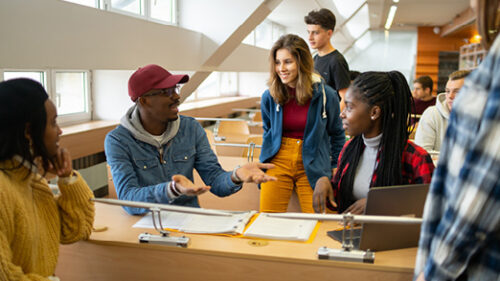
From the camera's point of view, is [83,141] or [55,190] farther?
[83,141]

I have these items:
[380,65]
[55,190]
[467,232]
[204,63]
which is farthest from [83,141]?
[380,65]

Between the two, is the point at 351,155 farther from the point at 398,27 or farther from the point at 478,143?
the point at 398,27

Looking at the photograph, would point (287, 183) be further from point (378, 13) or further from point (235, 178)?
point (378, 13)

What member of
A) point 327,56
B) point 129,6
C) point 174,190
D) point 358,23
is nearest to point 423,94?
point 327,56

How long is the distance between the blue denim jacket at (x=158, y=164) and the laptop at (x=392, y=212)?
0.75 m

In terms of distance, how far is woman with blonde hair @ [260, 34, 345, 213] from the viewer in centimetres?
278

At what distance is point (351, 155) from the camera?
220 centimetres

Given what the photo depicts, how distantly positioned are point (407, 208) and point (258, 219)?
0.62m

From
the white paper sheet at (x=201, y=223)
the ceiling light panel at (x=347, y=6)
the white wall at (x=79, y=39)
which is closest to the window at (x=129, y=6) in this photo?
the white wall at (x=79, y=39)

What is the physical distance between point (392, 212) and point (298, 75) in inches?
55.2

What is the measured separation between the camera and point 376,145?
2.11 m

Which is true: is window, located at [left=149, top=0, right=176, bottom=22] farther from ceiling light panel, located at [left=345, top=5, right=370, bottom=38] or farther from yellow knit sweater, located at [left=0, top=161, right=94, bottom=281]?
ceiling light panel, located at [left=345, top=5, right=370, bottom=38]

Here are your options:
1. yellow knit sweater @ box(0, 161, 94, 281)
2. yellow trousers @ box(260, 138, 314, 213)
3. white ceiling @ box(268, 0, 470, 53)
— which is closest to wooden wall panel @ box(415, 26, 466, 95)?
white ceiling @ box(268, 0, 470, 53)

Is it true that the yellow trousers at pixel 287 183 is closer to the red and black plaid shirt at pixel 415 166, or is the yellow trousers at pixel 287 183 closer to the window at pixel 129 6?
the red and black plaid shirt at pixel 415 166
